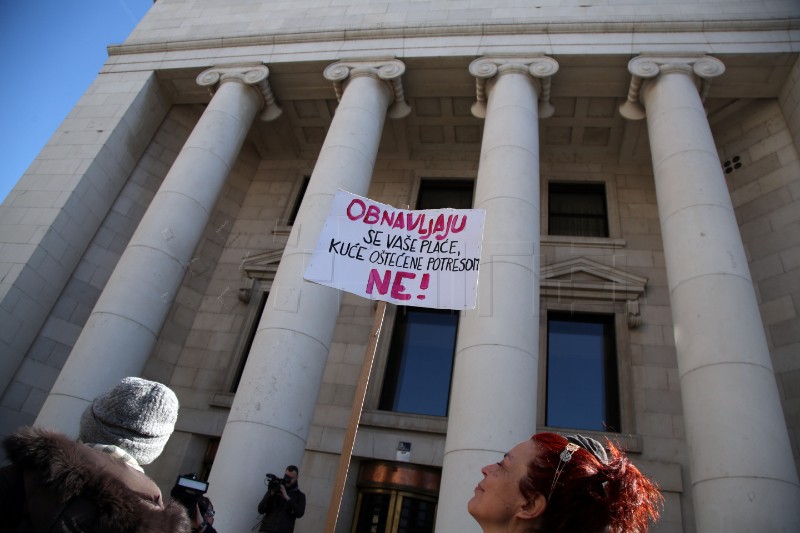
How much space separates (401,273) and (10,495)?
17.4 ft

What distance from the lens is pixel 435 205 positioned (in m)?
16.2

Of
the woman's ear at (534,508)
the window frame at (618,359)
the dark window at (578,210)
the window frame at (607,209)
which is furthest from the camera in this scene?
the dark window at (578,210)

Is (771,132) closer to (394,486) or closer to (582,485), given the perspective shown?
(394,486)

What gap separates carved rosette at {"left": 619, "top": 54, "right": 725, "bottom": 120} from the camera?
12.1 m

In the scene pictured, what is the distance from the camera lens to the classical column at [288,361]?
7762mm

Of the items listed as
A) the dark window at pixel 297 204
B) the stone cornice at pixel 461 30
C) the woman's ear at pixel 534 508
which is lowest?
the woman's ear at pixel 534 508

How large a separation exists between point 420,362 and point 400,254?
268 inches

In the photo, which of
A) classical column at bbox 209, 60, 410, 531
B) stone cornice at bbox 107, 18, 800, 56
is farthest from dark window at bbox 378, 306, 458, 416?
stone cornice at bbox 107, 18, 800, 56

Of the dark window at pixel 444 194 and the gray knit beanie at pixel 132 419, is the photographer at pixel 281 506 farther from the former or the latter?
the dark window at pixel 444 194

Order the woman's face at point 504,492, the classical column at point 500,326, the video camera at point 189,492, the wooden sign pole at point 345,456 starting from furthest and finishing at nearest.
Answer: the classical column at point 500,326, the wooden sign pole at point 345,456, the video camera at point 189,492, the woman's face at point 504,492

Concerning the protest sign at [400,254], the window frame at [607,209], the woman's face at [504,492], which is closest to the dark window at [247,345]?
the protest sign at [400,254]

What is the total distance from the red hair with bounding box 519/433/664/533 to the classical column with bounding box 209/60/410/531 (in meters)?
6.43

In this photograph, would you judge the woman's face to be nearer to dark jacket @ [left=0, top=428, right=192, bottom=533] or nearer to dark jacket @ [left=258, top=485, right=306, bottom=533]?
dark jacket @ [left=0, top=428, right=192, bottom=533]

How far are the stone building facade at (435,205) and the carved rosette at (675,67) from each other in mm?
62
